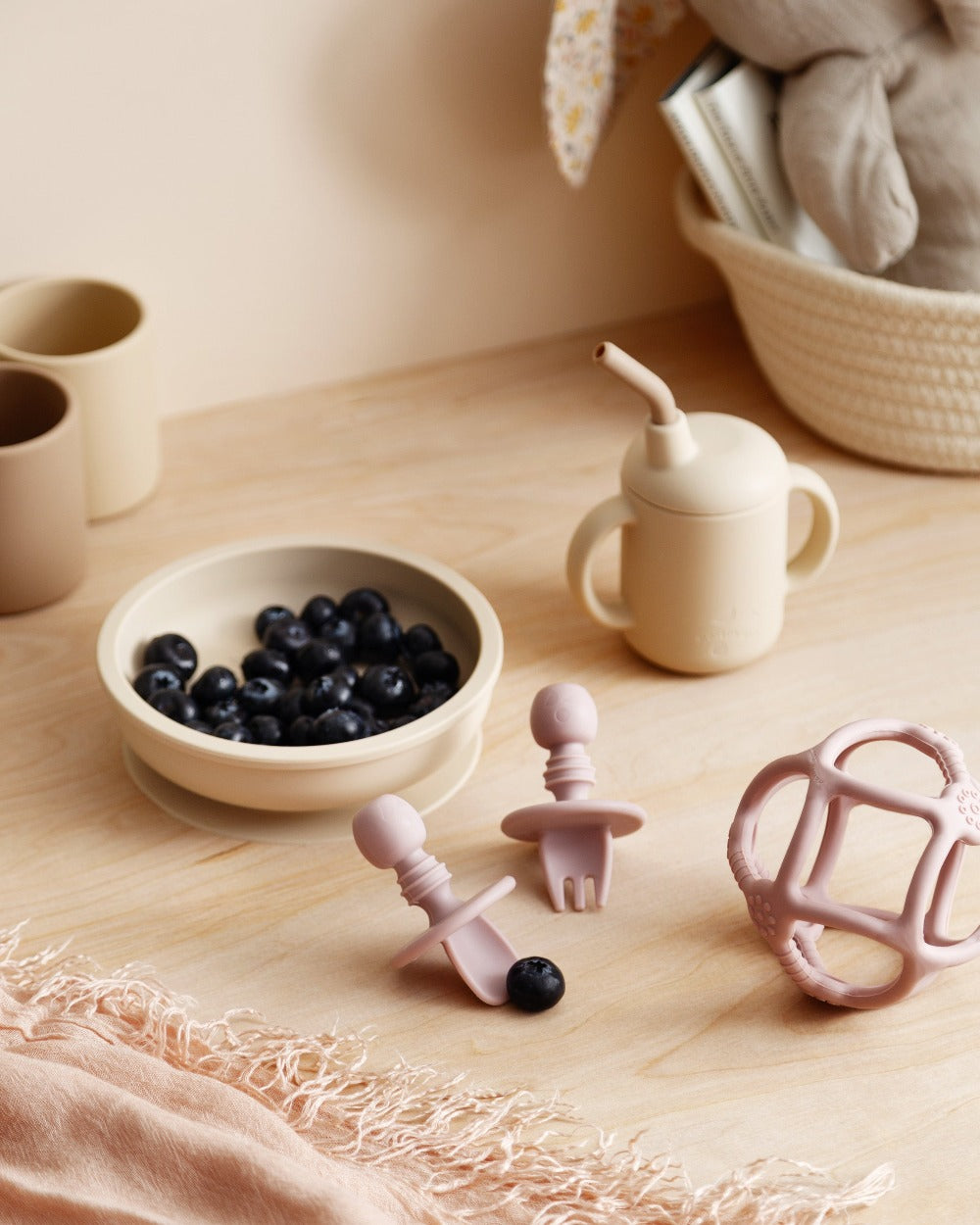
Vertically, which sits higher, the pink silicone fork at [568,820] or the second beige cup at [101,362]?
the second beige cup at [101,362]

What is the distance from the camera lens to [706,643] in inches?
31.7

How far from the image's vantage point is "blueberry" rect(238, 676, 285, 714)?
30.2 inches

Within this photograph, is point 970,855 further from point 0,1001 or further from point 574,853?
point 0,1001

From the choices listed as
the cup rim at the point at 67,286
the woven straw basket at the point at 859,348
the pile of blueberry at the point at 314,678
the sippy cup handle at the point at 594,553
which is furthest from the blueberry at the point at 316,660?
the woven straw basket at the point at 859,348

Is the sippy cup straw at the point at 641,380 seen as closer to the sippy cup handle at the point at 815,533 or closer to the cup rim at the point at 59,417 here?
the sippy cup handle at the point at 815,533

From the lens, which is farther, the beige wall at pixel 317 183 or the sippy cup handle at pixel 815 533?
the beige wall at pixel 317 183

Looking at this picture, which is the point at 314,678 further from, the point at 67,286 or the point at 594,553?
the point at 67,286

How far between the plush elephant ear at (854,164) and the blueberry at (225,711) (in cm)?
45

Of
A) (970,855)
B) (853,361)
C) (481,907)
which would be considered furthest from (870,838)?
(853,361)

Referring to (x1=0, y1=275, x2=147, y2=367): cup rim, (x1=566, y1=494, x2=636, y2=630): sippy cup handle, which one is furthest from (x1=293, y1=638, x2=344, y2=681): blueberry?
(x1=0, y1=275, x2=147, y2=367): cup rim

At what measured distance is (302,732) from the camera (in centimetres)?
73

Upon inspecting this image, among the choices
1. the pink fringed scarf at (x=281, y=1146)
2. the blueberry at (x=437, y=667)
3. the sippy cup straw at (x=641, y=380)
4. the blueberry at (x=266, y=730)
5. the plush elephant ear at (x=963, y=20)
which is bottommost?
the pink fringed scarf at (x=281, y=1146)

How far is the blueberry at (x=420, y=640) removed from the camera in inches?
31.3

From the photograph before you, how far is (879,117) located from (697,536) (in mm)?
293
